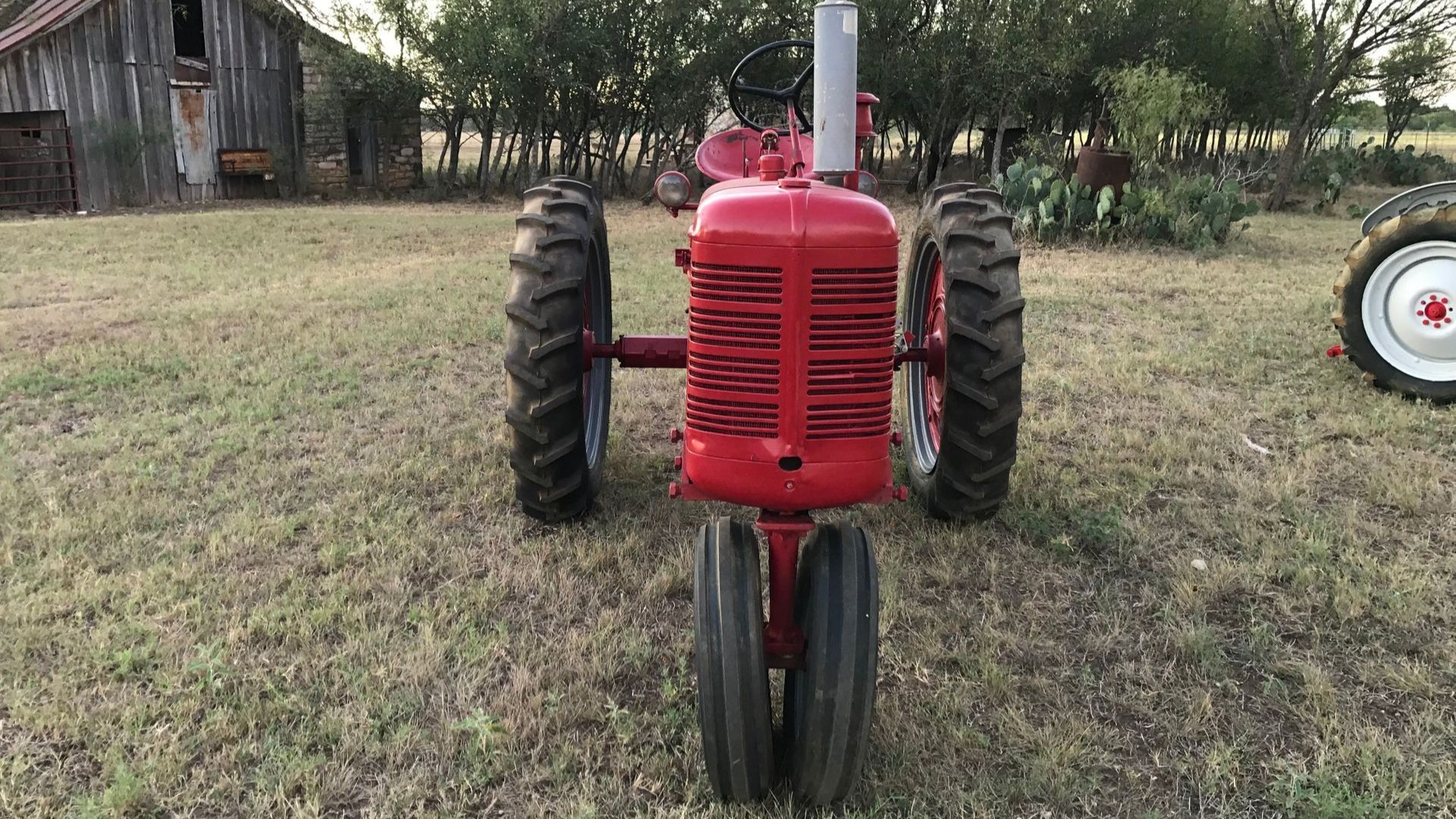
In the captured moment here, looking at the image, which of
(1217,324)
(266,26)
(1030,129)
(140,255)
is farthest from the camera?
(1030,129)

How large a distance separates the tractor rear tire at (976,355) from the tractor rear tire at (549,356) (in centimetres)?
124

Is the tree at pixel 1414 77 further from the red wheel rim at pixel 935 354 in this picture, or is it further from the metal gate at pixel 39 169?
the metal gate at pixel 39 169

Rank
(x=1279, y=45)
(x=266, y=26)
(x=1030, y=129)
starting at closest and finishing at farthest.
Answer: (x=1279, y=45), (x=266, y=26), (x=1030, y=129)

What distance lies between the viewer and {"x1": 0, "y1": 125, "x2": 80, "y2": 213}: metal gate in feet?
48.1

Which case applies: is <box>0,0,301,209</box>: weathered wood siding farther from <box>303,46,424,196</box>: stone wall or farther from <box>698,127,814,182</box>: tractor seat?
<box>698,127,814,182</box>: tractor seat

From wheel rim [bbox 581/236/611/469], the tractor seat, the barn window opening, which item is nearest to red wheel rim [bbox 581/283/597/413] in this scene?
wheel rim [bbox 581/236/611/469]

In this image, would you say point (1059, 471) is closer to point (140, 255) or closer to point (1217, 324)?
point (1217, 324)

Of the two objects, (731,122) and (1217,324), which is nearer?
(1217,324)

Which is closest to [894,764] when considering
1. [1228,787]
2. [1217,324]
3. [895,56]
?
[1228,787]

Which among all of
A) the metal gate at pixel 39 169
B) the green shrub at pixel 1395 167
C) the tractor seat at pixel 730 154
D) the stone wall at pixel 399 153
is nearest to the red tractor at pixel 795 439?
the tractor seat at pixel 730 154

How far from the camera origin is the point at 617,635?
2.82 metres

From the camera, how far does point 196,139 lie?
16.9m

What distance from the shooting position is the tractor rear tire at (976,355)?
306 centimetres

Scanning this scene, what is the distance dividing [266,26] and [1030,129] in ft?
51.5
